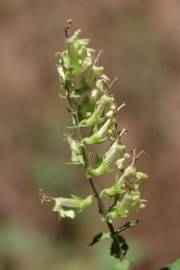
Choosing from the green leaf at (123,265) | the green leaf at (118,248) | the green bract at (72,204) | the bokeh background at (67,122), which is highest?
the bokeh background at (67,122)

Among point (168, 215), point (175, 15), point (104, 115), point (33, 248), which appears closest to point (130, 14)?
point (175, 15)

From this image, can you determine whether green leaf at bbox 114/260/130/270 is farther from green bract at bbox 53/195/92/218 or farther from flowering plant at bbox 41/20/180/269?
green bract at bbox 53/195/92/218

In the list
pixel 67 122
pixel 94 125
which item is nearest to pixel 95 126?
pixel 94 125

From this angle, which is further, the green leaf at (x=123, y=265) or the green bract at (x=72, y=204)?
the green bract at (x=72, y=204)

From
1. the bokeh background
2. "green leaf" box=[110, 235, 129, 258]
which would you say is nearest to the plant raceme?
Answer: "green leaf" box=[110, 235, 129, 258]

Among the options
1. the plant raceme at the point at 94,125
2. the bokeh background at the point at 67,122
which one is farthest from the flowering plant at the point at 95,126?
the bokeh background at the point at 67,122

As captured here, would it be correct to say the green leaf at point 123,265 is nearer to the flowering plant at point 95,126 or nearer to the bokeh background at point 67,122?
the flowering plant at point 95,126

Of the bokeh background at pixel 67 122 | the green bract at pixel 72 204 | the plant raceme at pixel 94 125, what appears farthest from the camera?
the bokeh background at pixel 67 122

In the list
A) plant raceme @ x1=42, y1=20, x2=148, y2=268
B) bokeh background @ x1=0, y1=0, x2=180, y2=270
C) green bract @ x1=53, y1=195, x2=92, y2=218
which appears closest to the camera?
plant raceme @ x1=42, y1=20, x2=148, y2=268

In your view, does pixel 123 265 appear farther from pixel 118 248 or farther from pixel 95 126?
pixel 95 126
